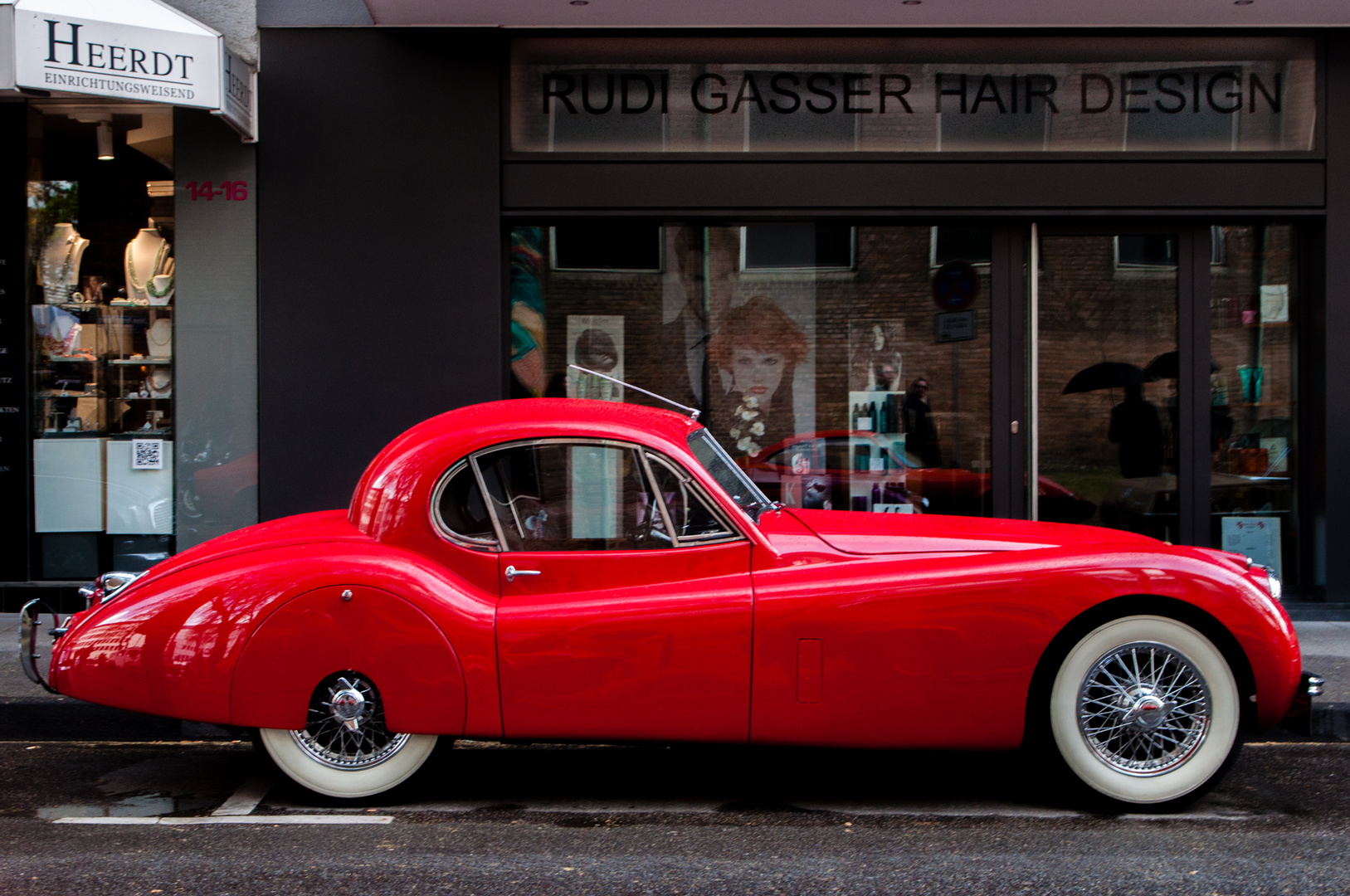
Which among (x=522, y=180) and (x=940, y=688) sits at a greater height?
(x=522, y=180)

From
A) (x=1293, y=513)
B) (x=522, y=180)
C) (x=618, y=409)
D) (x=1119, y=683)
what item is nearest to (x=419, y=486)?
(x=618, y=409)

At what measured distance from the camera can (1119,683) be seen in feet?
13.1

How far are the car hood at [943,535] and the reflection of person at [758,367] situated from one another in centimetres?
385

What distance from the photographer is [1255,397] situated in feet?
27.3

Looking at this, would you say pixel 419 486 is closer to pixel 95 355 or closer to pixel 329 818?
pixel 329 818

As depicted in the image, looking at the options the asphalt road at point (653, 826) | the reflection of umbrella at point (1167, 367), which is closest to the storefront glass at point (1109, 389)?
the reflection of umbrella at point (1167, 367)

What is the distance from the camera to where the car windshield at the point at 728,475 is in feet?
14.2

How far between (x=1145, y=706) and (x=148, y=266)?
7.47 metres

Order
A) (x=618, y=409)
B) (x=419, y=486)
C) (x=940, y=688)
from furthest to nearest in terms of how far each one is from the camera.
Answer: (x=618, y=409)
(x=419, y=486)
(x=940, y=688)

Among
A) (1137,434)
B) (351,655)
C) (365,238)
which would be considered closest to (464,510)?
(351,655)

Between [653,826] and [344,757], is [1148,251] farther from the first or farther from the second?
[344,757]

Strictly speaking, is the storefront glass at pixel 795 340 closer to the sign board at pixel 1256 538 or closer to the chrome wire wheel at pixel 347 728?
the sign board at pixel 1256 538

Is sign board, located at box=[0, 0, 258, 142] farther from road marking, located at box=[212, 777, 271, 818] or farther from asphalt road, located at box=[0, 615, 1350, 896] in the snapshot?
road marking, located at box=[212, 777, 271, 818]

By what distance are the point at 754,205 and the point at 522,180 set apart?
172 cm
